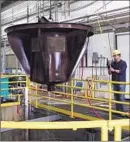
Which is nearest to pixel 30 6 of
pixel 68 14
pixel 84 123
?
pixel 68 14

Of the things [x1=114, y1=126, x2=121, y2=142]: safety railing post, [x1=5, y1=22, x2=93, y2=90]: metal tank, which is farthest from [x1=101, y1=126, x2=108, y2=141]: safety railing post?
[x1=5, y1=22, x2=93, y2=90]: metal tank

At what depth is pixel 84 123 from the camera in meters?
2.05

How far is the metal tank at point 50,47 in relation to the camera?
2178 mm

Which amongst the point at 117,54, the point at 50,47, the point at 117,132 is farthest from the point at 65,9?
the point at 117,132

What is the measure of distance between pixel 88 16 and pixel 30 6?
310cm

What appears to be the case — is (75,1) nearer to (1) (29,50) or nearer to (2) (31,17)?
(2) (31,17)

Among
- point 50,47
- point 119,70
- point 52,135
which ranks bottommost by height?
point 52,135

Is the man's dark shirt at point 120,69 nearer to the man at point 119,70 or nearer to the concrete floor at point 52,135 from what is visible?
the man at point 119,70

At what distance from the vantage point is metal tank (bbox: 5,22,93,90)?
2.18 meters

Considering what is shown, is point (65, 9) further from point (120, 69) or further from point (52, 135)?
point (52, 135)

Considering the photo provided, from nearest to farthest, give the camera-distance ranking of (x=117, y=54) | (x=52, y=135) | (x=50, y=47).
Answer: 1. (x=50, y=47)
2. (x=117, y=54)
3. (x=52, y=135)

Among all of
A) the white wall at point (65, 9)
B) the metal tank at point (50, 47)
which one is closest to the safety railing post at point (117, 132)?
the metal tank at point (50, 47)

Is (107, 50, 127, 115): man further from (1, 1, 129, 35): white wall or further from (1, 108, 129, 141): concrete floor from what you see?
(1, 1, 129, 35): white wall

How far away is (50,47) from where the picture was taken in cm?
220
